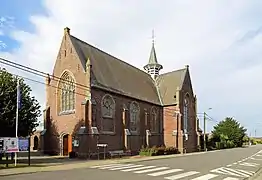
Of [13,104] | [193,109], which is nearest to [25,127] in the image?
[13,104]

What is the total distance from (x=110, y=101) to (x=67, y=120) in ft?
18.9

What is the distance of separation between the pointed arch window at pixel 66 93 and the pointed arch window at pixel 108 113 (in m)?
3.58

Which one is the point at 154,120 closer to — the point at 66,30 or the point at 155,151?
the point at 155,151

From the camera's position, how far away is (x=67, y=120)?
37469mm

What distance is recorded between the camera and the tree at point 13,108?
85.1ft

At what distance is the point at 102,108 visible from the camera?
126ft

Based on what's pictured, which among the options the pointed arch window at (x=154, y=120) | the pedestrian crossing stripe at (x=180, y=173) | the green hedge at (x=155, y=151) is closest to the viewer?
the pedestrian crossing stripe at (x=180, y=173)

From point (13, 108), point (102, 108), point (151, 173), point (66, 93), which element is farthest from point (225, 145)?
point (151, 173)

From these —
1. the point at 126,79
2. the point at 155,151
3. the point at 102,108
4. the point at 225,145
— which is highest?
the point at 126,79

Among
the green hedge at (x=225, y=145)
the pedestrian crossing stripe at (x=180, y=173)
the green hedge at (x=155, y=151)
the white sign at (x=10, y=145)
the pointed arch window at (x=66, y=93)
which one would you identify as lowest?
the green hedge at (x=225, y=145)

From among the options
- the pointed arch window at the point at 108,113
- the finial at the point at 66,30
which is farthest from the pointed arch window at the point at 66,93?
the finial at the point at 66,30

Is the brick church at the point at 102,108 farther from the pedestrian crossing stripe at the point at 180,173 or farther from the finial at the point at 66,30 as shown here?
the pedestrian crossing stripe at the point at 180,173

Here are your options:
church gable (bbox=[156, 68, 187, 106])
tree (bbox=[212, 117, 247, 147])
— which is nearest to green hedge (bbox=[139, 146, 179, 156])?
church gable (bbox=[156, 68, 187, 106])

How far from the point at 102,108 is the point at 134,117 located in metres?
8.45
